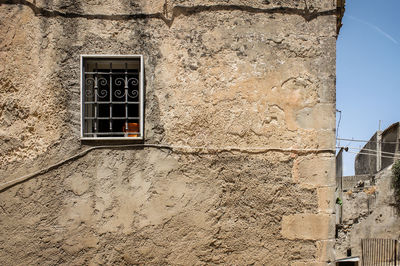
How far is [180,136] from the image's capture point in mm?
4004

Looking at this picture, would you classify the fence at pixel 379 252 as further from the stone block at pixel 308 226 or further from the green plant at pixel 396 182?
the stone block at pixel 308 226

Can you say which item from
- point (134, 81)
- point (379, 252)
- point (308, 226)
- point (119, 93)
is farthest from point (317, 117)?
point (379, 252)

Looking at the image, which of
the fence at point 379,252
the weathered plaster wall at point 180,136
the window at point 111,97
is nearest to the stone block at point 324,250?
the weathered plaster wall at point 180,136

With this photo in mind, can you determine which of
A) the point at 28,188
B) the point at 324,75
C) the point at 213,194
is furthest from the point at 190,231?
the point at 324,75

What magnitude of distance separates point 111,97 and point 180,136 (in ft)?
2.69

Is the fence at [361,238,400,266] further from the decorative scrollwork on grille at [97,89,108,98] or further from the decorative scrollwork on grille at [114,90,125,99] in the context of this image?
the decorative scrollwork on grille at [97,89,108,98]

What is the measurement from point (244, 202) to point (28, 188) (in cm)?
215

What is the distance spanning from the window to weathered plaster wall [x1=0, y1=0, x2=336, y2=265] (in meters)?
0.11

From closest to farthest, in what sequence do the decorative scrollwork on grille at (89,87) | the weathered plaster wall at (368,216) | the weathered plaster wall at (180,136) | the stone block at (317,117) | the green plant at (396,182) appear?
the weathered plaster wall at (180,136) → the stone block at (317,117) → the decorative scrollwork on grille at (89,87) → the weathered plaster wall at (368,216) → the green plant at (396,182)

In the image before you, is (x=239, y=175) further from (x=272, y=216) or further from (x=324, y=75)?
(x=324, y=75)

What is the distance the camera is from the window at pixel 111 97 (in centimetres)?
403

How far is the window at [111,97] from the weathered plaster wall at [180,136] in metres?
0.11

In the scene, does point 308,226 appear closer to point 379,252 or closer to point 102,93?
point 102,93

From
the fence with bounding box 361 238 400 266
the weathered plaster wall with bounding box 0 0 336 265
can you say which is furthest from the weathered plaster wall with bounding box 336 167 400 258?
the weathered plaster wall with bounding box 0 0 336 265
